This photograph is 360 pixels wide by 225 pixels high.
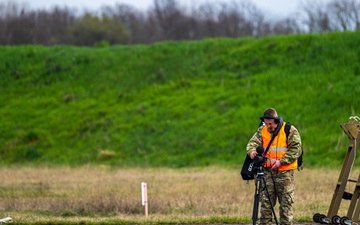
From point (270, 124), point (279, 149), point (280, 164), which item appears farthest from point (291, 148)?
point (270, 124)

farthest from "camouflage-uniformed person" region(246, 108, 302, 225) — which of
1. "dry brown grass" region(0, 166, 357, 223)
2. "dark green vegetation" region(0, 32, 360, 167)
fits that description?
"dark green vegetation" region(0, 32, 360, 167)

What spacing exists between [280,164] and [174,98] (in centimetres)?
3117

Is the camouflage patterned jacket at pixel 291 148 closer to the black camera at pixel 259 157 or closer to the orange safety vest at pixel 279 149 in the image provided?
the orange safety vest at pixel 279 149

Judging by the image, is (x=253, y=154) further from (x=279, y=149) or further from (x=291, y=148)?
(x=291, y=148)

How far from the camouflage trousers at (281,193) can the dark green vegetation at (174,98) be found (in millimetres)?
18239

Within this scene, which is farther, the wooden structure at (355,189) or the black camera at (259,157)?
the wooden structure at (355,189)

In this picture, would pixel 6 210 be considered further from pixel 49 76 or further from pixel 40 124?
pixel 49 76

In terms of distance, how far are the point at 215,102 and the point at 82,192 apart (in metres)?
19.5

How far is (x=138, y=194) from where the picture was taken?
66.9 feet

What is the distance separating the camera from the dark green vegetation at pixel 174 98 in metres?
34.6

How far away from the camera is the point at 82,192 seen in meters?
21.5

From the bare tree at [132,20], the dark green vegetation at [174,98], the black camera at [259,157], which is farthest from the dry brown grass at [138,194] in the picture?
the bare tree at [132,20]

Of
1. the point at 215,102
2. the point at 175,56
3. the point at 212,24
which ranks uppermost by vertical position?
the point at 212,24

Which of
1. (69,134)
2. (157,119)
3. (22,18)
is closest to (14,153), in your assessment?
(69,134)
